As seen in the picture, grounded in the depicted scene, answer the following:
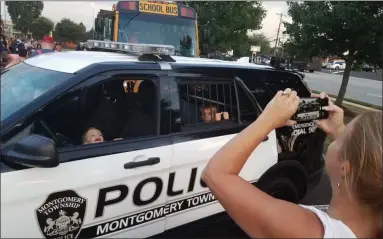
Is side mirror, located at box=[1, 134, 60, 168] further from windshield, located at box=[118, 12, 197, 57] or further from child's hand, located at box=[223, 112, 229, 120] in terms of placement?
windshield, located at box=[118, 12, 197, 57]

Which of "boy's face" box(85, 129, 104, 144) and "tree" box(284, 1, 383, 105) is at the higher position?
"tree" box(284, 1, 383, 105)

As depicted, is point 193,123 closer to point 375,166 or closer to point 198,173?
point 198,173

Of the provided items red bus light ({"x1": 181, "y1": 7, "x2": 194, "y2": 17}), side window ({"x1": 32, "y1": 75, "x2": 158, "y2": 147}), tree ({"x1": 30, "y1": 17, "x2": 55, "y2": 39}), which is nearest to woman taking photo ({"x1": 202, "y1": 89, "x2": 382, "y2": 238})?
side window ({"x1": 32, "y1": 75, "x2": 158, "y2": 147})

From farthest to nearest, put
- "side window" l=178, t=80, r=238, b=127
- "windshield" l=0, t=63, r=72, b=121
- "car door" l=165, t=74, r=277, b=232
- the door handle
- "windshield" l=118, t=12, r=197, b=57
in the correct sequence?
"windshield" l=118, t=12, r=197, b=57 < "side window" l=178, t=80, r=238, b=127 < "car door" l=165, t=74, r=277, b=232 < the door handle < "windshield" l=0, t=63, r=72, b=121

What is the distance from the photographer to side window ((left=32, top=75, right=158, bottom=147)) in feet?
6.93

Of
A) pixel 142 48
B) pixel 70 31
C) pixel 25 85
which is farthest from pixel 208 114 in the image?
pixel 70 31

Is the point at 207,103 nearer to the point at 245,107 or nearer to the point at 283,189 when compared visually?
the point at 245,107

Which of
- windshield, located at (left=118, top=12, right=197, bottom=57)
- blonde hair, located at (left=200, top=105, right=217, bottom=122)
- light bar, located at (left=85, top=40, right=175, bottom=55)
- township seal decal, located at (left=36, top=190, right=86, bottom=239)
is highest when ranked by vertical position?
windshield, located at (left=118, top=12, right=197, bottom=57)

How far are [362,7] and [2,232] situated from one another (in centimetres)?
992

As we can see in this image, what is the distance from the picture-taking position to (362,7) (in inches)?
366

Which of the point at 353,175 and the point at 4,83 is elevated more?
the point at 4,83

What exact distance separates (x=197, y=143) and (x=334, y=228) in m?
1.60

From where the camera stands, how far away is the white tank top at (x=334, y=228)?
3.37ft

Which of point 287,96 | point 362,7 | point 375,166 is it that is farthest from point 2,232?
point 362,7
